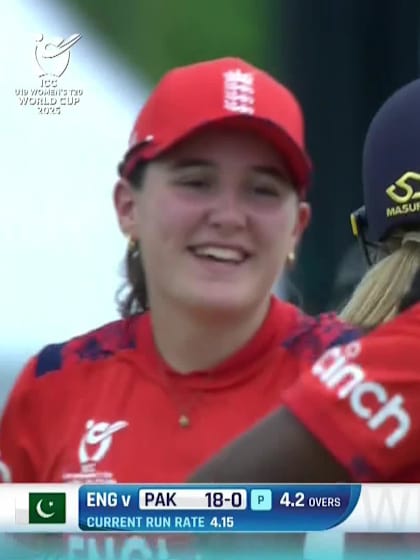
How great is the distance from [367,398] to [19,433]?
0.64 metres

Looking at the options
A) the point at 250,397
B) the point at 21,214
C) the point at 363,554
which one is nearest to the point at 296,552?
the point at 363,554

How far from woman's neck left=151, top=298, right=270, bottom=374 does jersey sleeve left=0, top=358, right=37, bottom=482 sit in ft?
0.82

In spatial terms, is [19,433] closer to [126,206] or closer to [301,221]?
[126,206]

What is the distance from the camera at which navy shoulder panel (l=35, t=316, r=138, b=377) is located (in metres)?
1.59

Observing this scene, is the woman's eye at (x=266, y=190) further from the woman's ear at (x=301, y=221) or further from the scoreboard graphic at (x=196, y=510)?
the scoreboard graphic at (x=196, y=510)

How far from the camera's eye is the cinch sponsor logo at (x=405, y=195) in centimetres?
136

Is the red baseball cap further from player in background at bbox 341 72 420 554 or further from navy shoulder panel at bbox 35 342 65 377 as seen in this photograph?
navy shoulder panel at bbox 35 342 65 377

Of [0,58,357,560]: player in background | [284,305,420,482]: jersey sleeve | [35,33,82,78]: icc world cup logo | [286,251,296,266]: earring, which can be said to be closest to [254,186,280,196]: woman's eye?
[0,58,357,560]: player in background

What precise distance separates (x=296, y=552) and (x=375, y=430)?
0.44 meters

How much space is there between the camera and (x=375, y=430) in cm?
125

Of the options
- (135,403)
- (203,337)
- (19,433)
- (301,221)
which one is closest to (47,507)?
(19,433)

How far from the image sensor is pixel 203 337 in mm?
1550

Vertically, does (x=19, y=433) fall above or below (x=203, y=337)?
below

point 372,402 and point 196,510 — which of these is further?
point 196,510
